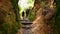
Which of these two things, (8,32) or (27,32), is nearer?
(8,32)

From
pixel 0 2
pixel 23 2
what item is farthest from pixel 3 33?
pixel 23 2

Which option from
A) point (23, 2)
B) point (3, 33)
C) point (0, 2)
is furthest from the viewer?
point (23, 2)

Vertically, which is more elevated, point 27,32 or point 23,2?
point 23,2

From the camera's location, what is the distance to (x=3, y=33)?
25.0 ft

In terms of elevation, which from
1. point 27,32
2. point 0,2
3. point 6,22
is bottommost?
point 27,32

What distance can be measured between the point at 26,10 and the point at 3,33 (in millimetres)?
18516

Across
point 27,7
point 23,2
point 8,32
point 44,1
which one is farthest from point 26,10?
point 8,32

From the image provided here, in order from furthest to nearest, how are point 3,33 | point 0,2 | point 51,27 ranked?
point 51,27 → point 0,2 → point 3,33

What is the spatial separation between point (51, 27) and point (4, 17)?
307 cm

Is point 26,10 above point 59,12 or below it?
below

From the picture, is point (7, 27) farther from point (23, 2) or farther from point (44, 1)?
point (23, 2)

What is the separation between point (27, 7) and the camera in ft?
87.6

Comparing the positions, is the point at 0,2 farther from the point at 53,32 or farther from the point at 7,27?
the point at 53,32

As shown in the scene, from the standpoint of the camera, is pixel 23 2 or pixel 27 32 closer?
pixel 27 32
